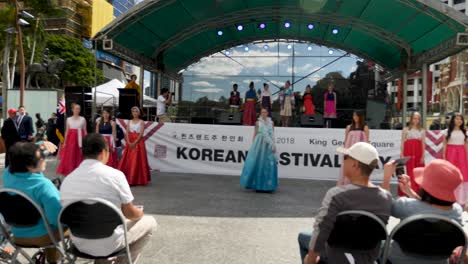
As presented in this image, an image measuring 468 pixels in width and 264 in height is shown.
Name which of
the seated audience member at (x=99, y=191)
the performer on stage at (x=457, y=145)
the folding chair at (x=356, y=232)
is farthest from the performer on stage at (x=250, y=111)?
the folding chair at (x=356, y=232)

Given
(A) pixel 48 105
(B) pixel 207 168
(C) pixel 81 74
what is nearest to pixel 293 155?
(B) pixel 207 168

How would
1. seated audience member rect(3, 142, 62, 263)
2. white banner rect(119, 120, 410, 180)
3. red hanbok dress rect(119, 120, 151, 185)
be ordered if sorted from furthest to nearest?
white banner rect(119, 120, 410, 180) → red hanbok dress rect(119, 120, 151, 185) → seated audience member rect(3, 142, 62, 263)

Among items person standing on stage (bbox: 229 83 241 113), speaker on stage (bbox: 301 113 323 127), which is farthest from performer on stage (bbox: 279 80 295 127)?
person standing on stage (bbox: 229 83 241 113)

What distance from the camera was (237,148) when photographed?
10.2 m

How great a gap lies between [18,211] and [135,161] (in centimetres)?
545

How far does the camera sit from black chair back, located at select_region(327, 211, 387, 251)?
7.77 ft

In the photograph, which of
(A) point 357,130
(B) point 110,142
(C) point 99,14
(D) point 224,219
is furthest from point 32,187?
(C) point 99,14

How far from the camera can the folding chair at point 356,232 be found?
237cm

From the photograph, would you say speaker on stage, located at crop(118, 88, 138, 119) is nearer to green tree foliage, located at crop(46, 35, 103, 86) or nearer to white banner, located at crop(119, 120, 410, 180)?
white banner, located at crop(119, 120, 410, 180)

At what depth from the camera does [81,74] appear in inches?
1775

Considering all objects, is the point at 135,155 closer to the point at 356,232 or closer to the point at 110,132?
the point at 110,132

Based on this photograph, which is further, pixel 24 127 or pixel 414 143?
pixel 24 127

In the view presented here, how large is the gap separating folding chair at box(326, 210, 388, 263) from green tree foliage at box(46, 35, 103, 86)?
45779mm

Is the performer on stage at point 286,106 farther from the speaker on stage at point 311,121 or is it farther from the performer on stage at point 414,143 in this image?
the performer on stage at point 414,143
